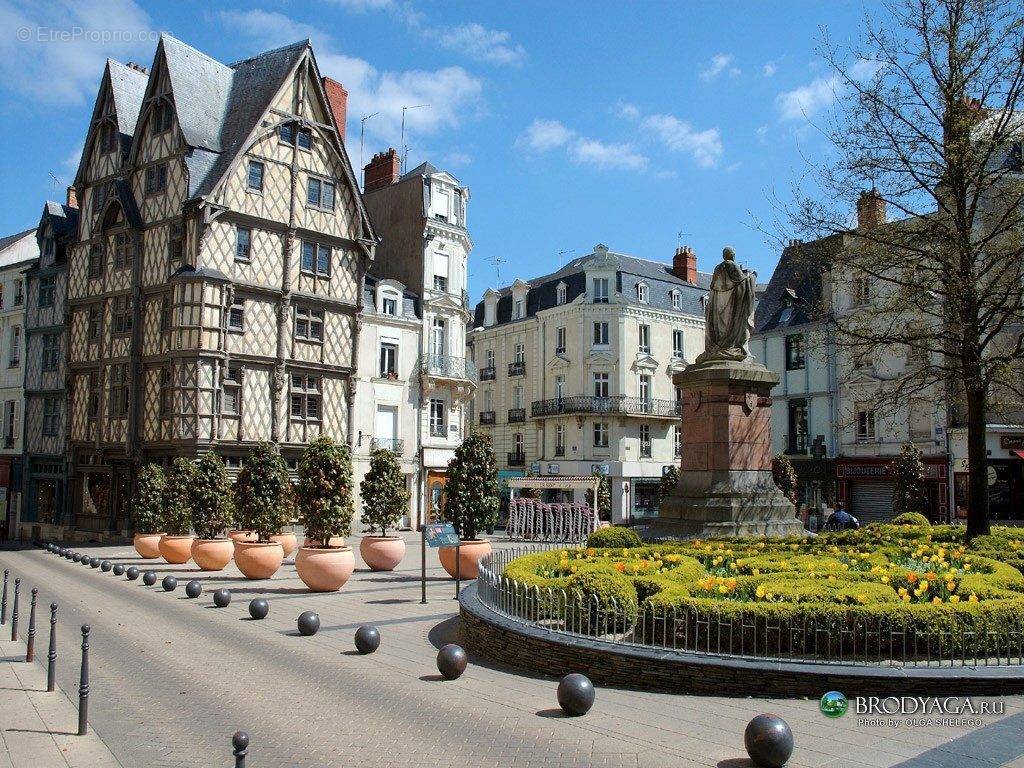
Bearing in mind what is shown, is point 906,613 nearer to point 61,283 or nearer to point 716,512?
point 716,512

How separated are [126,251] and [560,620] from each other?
1177 inches

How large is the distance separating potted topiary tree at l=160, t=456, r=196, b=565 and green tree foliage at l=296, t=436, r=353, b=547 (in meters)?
6.78

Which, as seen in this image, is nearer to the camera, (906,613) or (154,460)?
(906,613)

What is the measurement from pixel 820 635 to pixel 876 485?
33210mm

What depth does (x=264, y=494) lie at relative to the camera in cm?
2061

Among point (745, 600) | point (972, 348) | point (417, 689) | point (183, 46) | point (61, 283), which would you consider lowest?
point (417, 689)

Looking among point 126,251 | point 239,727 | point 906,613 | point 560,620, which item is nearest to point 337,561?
point 560,620

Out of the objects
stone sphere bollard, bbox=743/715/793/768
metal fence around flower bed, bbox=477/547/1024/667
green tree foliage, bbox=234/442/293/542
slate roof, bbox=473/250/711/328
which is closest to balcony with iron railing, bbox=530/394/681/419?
slate roof, bbox=473/250/711/328

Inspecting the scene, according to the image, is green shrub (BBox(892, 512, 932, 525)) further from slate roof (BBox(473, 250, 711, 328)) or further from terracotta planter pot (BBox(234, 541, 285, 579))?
slate roof (BBox(473, 250, 711, 328))

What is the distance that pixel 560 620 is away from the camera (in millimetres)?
9961

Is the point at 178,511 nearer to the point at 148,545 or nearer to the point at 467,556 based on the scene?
the point at 148,545

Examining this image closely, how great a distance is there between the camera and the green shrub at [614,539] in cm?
1510

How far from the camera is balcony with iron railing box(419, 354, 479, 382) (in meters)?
40.4

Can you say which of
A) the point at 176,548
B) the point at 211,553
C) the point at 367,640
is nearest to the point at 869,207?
the point at 367,640
